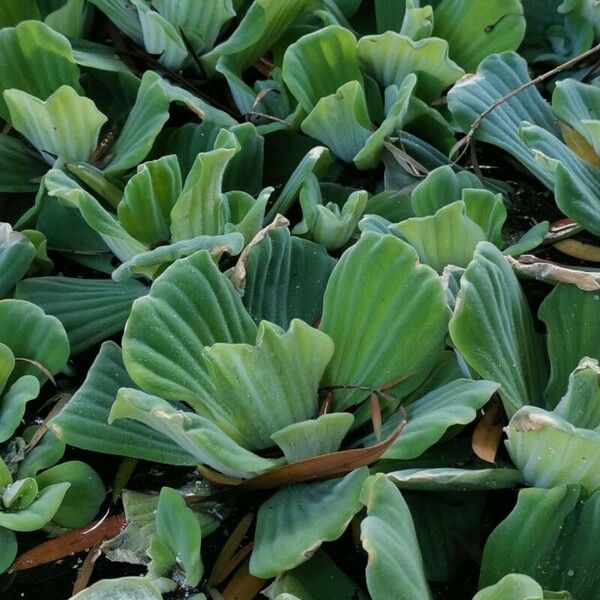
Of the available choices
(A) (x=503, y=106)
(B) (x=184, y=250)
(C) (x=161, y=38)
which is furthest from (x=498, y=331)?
(C) (x=161, y=38)

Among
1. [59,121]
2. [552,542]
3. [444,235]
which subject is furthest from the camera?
[59,121]

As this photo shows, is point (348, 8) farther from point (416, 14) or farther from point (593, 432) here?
point (593, 432)

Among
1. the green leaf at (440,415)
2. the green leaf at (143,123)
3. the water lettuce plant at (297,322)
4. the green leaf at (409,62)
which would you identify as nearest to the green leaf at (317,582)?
the water lettuce plant at (297,322)

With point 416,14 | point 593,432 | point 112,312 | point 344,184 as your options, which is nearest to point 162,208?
point 112,312

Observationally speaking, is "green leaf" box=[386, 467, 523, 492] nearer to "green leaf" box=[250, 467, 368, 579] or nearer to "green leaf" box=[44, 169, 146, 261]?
"green leaf" box=[250, 467, 368, 579]

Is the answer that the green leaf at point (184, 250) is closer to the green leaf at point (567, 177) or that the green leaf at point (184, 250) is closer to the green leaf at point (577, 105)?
the green leaf at point (567, 177)

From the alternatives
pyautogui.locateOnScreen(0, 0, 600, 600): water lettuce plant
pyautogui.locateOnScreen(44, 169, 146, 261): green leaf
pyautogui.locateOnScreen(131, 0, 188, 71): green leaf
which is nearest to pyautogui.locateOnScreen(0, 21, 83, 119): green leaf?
pyautogui.locateOnScreen(0, 0, 600, 600): water lettuce plant

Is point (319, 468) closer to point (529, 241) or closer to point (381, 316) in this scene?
point (381, 316)
